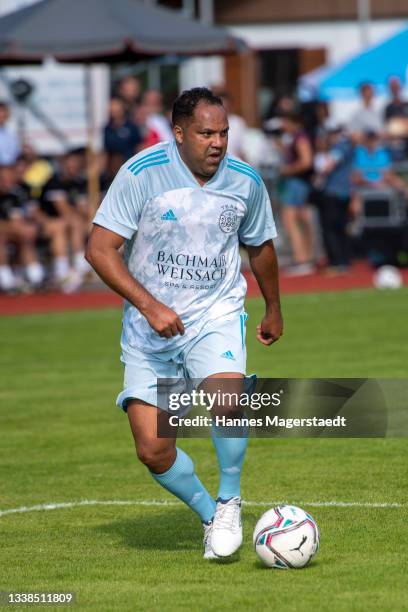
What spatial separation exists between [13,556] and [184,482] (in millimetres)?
886

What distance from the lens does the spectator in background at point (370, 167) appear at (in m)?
23.0

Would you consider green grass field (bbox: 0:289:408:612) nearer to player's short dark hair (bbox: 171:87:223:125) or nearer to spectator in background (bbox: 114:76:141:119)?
player's short dark hair (bbox: 171:87:223:125)

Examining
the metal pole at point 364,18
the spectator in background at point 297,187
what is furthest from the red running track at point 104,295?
the metal pole at point 364,18

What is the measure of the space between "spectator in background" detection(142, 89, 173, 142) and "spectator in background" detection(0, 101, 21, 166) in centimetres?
200

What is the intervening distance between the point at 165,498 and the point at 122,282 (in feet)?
7.51

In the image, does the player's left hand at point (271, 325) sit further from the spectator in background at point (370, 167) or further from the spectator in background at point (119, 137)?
the spectator in background at point (370, 167)

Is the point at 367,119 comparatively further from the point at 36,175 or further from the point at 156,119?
the point at 36,175

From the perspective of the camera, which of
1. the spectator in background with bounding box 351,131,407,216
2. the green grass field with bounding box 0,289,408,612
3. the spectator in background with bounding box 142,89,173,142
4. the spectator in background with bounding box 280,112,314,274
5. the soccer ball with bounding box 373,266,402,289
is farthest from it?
the spectator in background with bounding box 351,131,407,216

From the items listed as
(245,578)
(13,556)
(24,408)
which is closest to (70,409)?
(24,408)

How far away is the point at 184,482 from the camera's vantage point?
7027 mm

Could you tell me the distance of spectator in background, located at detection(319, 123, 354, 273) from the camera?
21.8m

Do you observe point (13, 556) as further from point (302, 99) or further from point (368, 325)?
point (302, 99)

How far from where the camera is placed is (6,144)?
2164 cm

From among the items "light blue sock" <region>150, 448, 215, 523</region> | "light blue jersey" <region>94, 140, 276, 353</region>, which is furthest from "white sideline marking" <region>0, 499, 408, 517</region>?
"light blue jersey" <region>94, 140, 276, 353</region>
